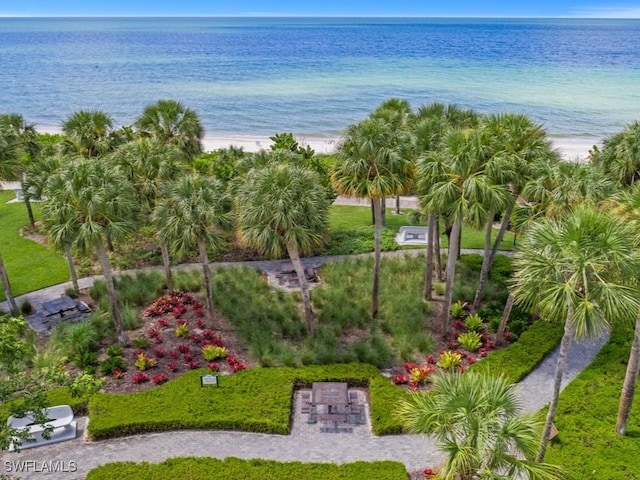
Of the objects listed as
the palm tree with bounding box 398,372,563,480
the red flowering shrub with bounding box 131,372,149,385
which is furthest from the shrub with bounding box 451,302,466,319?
the red flowering shrub with bounding box 131,372,149,385

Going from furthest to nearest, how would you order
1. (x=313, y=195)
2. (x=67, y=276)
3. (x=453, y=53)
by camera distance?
(x=453, y=53) < (x=67, y=276) < (x=313, y=195)

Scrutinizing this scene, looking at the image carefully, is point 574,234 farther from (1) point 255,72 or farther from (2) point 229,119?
(1) point 255,72

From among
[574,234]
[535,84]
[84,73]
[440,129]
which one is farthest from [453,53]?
[574,234]

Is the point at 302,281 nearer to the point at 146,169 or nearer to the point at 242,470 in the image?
the point at 242,470

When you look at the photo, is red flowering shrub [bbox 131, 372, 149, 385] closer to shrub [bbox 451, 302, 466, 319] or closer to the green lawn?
shrub [bbox 451, 302, 466, 319]

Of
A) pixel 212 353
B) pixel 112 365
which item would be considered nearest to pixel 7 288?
pixel 112 365

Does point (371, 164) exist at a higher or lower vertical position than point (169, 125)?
lower
